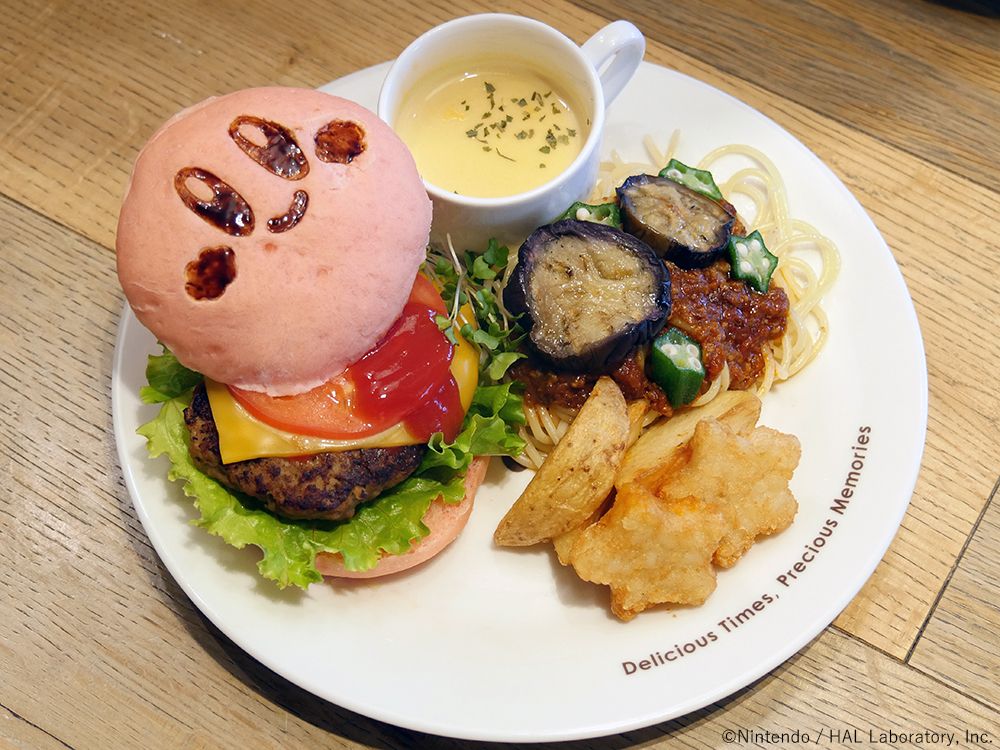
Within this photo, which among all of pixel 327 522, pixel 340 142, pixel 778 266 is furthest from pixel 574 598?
pixel 340 142

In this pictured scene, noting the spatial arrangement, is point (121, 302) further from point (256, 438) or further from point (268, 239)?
point (268, 239)

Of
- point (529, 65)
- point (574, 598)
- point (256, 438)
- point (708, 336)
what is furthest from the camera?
point (529, 65)

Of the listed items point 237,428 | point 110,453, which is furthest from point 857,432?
point 110,453

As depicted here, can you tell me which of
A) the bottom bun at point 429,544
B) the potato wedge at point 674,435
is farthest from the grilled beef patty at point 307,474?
the potato wedge at point 674,435

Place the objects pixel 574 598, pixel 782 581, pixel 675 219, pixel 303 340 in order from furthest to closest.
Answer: pixel 675 219
pixel 574 598
pixel 782 581
pixel 303 340

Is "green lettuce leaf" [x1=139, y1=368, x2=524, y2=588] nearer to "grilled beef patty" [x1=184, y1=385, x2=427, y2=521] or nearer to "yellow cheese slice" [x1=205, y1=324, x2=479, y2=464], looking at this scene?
"grilled beef patty" [x1=184, y1=385, x2=427, y2=521]

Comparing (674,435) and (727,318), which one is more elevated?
(727,318)

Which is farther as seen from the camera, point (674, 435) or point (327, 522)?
point (674, 435)

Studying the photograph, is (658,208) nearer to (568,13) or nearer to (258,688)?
(568,13)

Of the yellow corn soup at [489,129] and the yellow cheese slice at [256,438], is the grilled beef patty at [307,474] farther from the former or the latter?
the yellow corn soup at [489,129]
